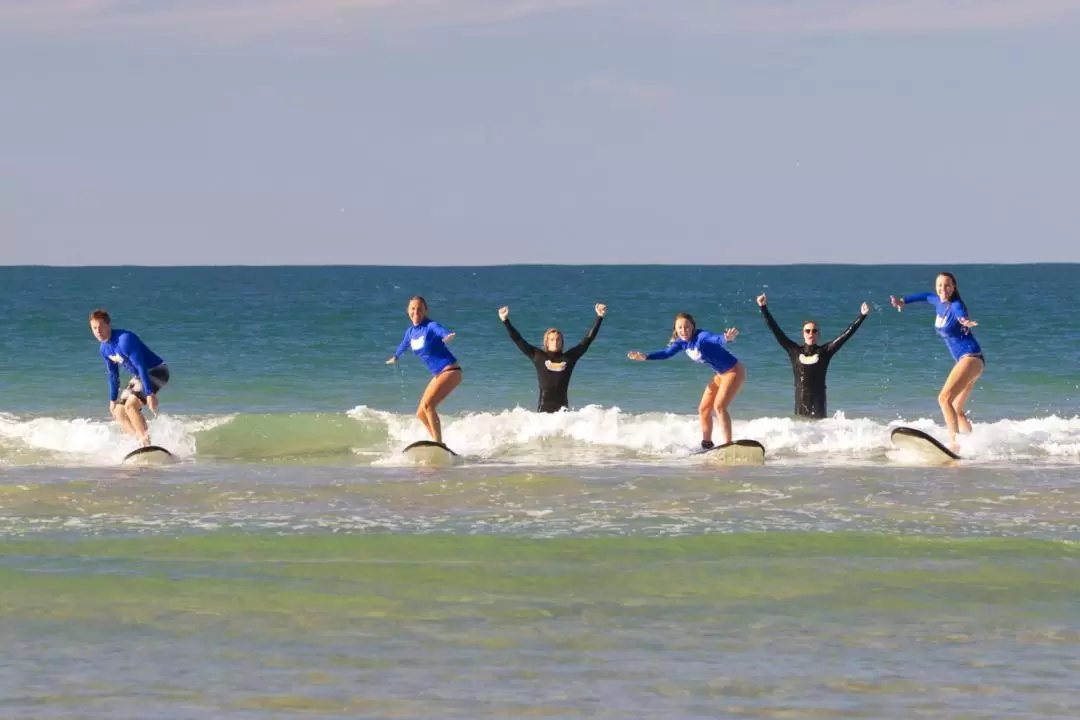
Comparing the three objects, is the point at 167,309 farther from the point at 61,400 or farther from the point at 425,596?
the point at 425,596

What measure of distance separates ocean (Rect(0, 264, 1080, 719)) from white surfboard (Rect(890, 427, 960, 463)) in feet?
0.84

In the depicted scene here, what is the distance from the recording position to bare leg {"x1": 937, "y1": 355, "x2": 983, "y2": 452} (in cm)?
1664

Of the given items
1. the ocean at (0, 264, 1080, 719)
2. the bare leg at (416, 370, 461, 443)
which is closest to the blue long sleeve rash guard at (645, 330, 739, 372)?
the ocean at (0, 264, 1080, 719)

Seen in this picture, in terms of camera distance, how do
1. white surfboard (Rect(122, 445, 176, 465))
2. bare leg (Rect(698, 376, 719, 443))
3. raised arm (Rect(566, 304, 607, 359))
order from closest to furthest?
white surfboard (Rect(122, 445, 176, 465)) < bare leg (Rect(698, 376, 719, 443)) < raised arm (Rect(566, 304, 607, 359))

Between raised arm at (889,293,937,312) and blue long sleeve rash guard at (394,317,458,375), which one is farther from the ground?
raised arm at (889,293,937,312)

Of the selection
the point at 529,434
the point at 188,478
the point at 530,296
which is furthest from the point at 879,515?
the point at 530,296

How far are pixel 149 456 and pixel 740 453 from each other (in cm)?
604

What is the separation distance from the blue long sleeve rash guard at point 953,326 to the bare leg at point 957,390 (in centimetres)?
10

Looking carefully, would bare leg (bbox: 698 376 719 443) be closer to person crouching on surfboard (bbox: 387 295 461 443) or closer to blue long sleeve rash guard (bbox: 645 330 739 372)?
blue long sleeve rash guard (bbox: 645 330 739 372)

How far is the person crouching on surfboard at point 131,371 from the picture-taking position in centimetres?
1609

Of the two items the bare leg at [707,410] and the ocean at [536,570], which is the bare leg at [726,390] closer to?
the bare leg at [707,410]

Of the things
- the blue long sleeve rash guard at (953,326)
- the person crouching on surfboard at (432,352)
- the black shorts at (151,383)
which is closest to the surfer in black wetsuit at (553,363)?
the person crouching on surfboard at (432,352)

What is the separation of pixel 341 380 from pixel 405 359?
511cm

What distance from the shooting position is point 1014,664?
8.44m
